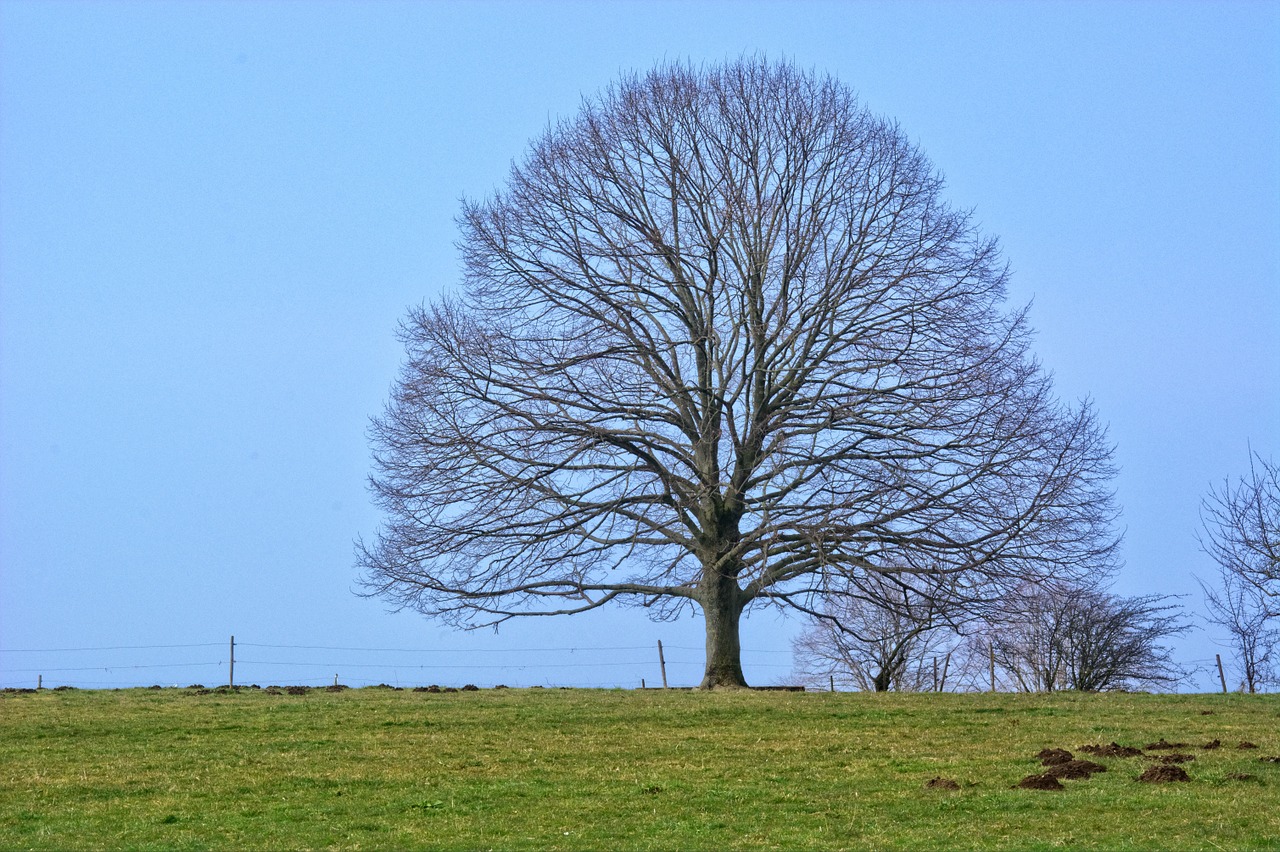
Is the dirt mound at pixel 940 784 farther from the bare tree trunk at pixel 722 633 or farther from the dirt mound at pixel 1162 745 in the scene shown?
the bare tree trunk at pixel 722 633

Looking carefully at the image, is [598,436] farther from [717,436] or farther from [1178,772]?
[1178,772]

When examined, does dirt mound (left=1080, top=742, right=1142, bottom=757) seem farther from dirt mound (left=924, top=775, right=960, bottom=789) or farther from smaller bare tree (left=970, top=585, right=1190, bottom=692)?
smaller bare tree (left=970, top=585, right=1190, bottom=692)

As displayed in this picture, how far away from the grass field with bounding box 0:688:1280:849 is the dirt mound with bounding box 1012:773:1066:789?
20cm

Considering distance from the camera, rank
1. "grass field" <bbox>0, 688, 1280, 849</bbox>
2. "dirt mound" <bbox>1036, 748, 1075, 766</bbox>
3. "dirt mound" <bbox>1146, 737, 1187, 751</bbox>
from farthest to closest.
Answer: "dirt mound" <bbox>1146, 737, 1187, 751</bbox>
"dirt mound" <bbox>1036, 748, 1075, 766</bbox>
"grass field" <bbox>0, 688, 1280, 849</bbox>

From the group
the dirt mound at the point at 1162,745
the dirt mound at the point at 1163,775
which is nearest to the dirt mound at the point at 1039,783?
the dirt mound at the point at 1163,775

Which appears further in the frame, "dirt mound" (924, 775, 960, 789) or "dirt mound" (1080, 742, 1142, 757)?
"dirt mound" (1080, 742, 1142, 757)

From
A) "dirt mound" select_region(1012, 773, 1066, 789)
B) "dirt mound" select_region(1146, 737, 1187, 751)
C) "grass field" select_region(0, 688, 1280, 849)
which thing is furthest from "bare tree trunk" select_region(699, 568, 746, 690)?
"dirt mound" select_region(1012, 773, 1066, 789)

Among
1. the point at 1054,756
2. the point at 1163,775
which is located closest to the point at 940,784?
the point at 1054,756

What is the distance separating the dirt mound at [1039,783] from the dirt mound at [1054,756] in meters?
1.15

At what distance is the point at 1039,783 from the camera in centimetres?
1412

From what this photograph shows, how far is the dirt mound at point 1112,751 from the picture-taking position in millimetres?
16125

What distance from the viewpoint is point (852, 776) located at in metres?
15.1

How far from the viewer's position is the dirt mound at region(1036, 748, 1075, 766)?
1544 cm

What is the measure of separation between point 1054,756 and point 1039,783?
178 cm
